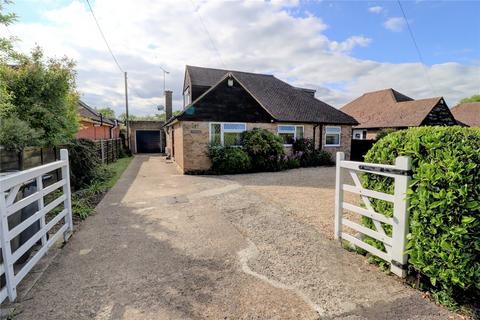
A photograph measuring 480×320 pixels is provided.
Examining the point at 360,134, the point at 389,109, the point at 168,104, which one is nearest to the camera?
the point at 168,104

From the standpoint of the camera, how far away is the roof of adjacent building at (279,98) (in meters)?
14.5

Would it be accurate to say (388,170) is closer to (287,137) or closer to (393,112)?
(287,137)

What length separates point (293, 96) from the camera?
16.8 meters

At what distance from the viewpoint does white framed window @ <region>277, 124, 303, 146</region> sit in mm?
13973

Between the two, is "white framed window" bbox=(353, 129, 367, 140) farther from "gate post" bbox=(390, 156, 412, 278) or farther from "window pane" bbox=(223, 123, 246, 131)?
"gate post" bbox=(390, 156, 412, 278)

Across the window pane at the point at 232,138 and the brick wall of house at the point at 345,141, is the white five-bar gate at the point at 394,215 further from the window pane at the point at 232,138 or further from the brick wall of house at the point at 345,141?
the brick wall of house at the point at 345,141

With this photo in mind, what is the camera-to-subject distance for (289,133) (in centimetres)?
1432

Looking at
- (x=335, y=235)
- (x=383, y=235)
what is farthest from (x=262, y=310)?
(x=335, y=235)

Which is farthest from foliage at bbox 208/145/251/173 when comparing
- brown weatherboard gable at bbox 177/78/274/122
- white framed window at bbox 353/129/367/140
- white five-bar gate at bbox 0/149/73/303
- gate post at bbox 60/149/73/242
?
white framed window at bbox 353/129/367/140

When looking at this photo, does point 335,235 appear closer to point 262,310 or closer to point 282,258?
point 282,258

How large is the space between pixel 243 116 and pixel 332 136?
6508 mm

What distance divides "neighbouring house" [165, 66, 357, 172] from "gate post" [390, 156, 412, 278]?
31.3 ft

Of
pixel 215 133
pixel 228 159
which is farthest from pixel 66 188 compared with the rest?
pixel 215 133

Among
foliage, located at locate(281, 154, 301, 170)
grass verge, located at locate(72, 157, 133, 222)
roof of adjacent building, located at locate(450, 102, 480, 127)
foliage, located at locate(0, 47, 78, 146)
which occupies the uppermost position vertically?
roof of adjacent building, located at locate(450, 102, 480, 127)
